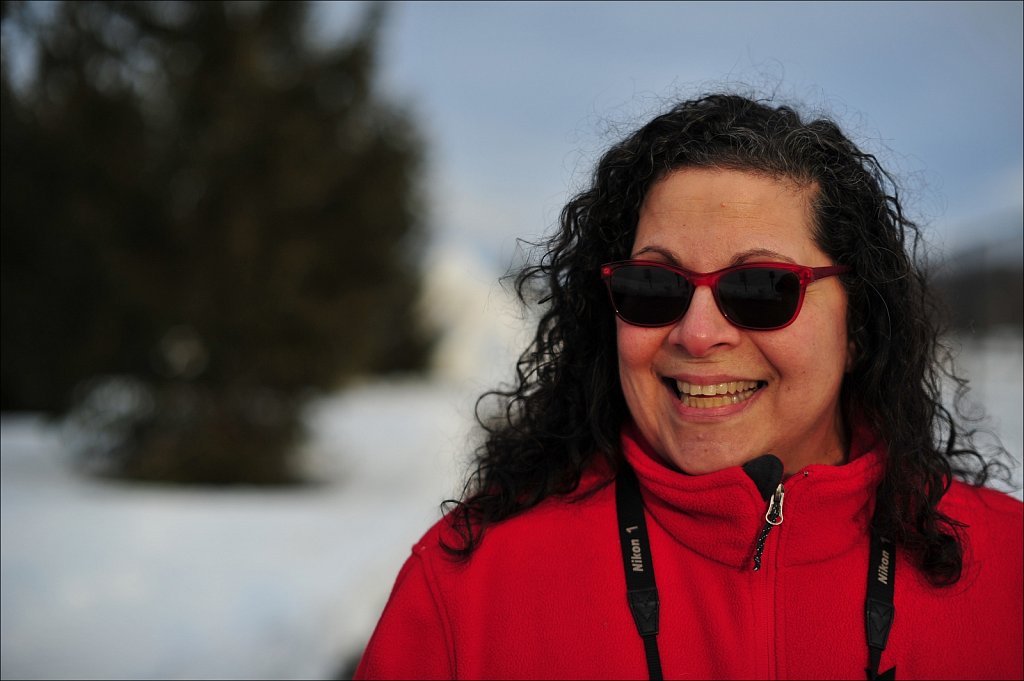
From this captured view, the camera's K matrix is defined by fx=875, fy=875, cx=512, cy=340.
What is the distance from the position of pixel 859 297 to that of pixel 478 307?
970 inches

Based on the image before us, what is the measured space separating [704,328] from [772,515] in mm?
405

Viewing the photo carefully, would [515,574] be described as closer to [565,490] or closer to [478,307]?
[565,490]

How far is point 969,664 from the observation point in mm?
1831

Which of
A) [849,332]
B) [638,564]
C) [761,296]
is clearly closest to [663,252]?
[761,296]

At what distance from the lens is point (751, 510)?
1769 millimetres

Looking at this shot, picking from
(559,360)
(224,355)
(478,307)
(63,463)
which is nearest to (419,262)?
(224,355)

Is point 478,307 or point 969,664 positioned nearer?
point 969,664

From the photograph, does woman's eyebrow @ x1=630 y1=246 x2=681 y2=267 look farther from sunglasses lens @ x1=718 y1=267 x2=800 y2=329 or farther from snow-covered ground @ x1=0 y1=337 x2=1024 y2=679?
snow-covered ground @ x1=0 y1=337 x2=1024 y2=679

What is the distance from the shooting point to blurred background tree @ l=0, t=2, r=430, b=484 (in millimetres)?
8320

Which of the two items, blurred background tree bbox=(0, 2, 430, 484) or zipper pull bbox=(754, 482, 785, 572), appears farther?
blurred background tree bbox=(0, 2, 430, 484)

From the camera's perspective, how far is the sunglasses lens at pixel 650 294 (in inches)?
72.7

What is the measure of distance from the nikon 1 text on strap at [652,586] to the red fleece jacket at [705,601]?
0.07 ft

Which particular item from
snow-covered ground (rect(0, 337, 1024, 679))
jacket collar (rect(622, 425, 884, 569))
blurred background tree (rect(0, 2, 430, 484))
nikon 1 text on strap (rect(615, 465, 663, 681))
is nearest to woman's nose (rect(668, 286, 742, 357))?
jacket collar (rect(622, 425, 884, 569))

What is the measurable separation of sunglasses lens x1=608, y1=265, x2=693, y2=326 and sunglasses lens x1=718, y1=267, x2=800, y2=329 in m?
0.09
